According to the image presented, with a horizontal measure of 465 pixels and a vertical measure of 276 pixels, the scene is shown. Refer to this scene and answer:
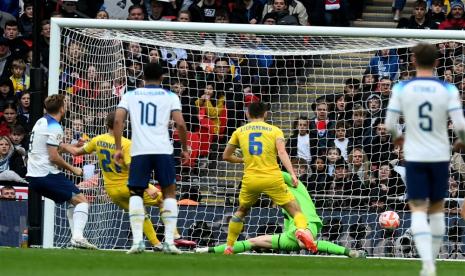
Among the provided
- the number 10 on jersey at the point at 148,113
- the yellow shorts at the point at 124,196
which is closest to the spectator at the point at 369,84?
the yellow shorts at the point at 124,196

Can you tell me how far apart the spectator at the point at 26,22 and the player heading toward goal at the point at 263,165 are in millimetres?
8541

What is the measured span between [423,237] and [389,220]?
19.3 ft

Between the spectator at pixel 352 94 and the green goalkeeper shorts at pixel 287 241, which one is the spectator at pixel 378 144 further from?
the green goalkeeper shorts at pixel 287 241

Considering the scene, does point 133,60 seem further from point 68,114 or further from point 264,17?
point 264,17

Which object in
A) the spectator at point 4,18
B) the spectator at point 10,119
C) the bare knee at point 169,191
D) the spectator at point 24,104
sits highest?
the spectator at point 4,18

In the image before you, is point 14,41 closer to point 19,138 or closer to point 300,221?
point 19,138

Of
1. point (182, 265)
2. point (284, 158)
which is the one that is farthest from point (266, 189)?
point (182, 265)

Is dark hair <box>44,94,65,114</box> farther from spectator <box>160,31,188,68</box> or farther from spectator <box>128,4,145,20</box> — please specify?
spectator <box>128,4,145,20</box>

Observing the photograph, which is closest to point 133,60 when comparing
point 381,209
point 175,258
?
point 381,209

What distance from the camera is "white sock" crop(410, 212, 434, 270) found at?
11000 mm

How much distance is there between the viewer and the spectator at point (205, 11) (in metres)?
23.3

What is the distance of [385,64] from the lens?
18828 mm

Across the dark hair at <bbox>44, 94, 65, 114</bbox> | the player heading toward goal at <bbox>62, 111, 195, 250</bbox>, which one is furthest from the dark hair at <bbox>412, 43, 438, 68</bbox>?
the dark hair at <bbox>44, 94, 65, 114</bbox>

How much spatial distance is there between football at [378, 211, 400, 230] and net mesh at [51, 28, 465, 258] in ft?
2.29
